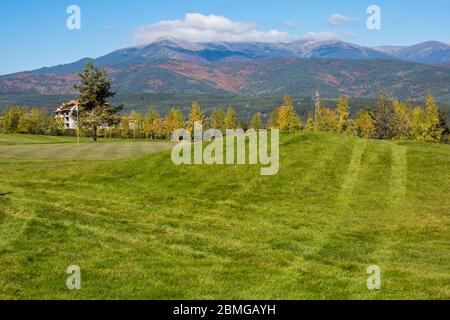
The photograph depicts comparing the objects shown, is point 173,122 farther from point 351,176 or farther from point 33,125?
point 351,176

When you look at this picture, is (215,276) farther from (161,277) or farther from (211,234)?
(211,234)

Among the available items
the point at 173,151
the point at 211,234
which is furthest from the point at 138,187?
the point at 211,234

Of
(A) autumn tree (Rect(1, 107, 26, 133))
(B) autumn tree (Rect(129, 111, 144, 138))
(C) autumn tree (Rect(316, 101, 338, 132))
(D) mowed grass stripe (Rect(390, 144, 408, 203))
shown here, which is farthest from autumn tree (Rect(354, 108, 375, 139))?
(D) mowed grass stripe (Rect(390, 144, 408, 203))

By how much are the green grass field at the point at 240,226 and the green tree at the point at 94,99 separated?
93769 mm

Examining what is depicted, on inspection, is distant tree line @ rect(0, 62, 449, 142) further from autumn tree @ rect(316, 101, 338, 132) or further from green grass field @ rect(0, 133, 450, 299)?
green grass field @ rect(0, 133, 450, 299)

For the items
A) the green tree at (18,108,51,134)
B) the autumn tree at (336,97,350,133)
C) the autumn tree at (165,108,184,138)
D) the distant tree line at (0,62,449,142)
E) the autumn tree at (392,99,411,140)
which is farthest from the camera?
the green tree at (18,108,51,134)

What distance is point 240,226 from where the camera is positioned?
21578 millimetres

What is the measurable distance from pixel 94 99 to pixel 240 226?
11430cm

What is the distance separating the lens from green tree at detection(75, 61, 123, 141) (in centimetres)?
12663

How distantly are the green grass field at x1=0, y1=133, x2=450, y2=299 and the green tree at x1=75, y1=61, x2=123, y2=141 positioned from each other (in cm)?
9377

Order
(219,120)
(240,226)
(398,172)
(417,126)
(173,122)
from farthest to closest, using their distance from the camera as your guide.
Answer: (219,120) → (173,122) → (417,126) → (398,172) → (240,226)

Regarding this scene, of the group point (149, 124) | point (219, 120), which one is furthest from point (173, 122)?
point (219, 120)

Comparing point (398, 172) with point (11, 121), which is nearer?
point (398, 172)
